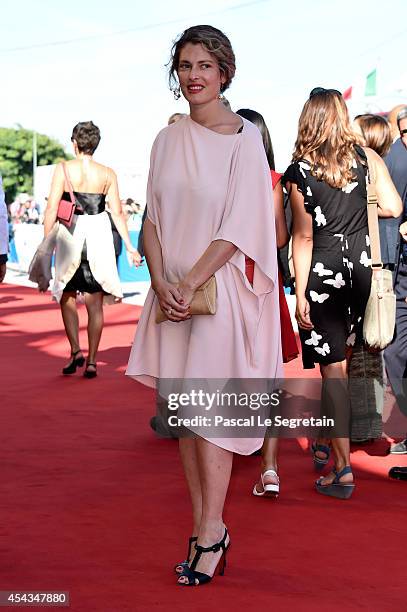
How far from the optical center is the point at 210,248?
3449 millimetres

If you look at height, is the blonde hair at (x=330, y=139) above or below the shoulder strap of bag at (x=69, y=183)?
above

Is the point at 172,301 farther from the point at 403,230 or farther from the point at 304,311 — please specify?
the point at 403,230

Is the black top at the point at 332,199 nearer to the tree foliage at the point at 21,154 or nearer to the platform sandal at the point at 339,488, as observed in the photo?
the platform sandal at the point at 339,488

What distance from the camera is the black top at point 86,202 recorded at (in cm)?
810

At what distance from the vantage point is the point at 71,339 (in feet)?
27.3

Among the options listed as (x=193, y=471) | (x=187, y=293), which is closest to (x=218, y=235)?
(x=187, y=293)

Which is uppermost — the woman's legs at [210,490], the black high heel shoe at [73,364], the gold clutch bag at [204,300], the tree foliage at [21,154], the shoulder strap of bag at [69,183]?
the gold clutch bag at [204,300]

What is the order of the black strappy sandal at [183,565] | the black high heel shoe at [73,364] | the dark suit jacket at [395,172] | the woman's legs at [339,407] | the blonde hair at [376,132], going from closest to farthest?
the black strappy sandal at [183,565], the woman's legs at [339,407], the blonde hair at [376,132], the dark suit jacket at [395,172], the black high heel shoe at [73,364]

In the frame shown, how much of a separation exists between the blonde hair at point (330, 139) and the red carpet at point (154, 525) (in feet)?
4.78

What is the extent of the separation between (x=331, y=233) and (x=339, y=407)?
809 millimetres

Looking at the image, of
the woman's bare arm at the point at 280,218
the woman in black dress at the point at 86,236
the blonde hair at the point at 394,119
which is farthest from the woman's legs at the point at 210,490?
the woman in black dress at the point at 86,236

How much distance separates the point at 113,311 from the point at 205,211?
10677mm

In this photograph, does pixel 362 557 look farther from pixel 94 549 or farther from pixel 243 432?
pixel 94 549

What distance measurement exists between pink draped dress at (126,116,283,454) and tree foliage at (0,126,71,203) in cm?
10632
